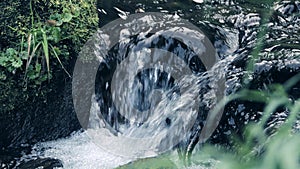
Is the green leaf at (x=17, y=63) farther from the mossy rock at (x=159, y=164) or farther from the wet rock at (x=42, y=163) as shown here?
the mossy rock at (x=159, y=164)

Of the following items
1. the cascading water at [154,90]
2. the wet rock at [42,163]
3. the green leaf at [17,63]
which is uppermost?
the green leaf at [17,63]

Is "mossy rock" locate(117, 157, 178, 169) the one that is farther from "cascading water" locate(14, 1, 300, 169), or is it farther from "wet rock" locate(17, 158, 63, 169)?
"wet rock" locate(17, 158, 63, 169)

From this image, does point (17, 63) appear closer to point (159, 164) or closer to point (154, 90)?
point (154, 90)

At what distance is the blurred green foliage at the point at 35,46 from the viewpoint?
3197mm

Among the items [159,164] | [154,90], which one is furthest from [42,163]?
[159,164]

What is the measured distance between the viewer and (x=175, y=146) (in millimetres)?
2836

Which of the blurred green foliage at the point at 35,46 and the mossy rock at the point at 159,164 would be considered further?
the blurred green foliage at the point at 35,46

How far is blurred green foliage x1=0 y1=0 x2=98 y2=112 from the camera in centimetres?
320

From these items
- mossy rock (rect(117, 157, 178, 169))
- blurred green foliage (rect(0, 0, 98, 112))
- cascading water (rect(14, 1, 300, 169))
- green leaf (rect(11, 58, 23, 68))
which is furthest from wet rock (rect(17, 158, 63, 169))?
mossy rock (rect(117, 157, 178, 169))

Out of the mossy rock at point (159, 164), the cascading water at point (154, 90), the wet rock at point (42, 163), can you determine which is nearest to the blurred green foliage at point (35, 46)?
the cascading water at point (154, 90)

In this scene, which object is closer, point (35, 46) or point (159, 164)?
point (159, 164)

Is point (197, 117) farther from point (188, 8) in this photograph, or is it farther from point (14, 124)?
point (188, 8)

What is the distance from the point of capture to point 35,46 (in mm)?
3180

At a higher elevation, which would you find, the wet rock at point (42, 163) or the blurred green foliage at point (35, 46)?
the blurred green foliage at point (35, 46)
